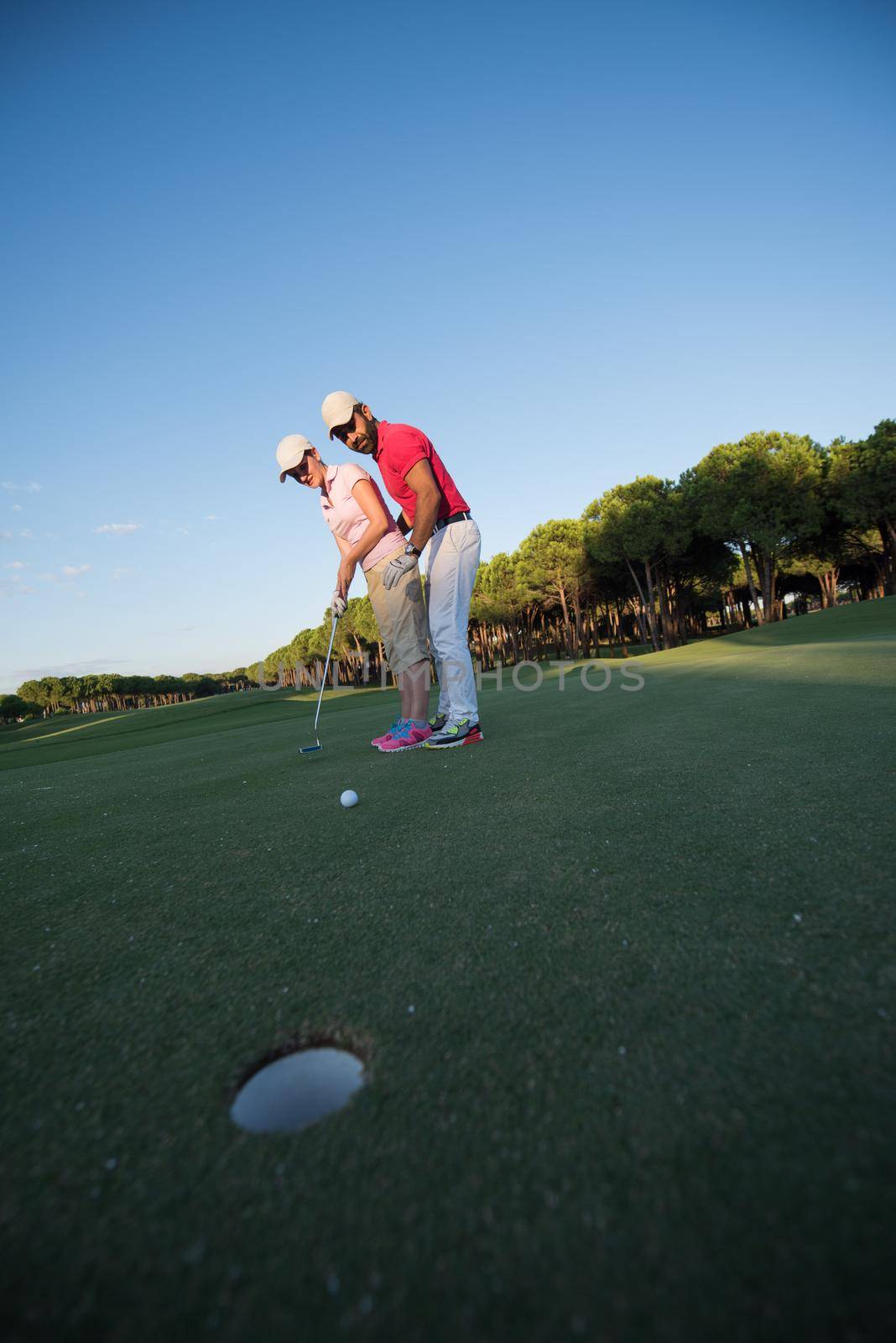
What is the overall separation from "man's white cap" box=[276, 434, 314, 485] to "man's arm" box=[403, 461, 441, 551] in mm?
1448

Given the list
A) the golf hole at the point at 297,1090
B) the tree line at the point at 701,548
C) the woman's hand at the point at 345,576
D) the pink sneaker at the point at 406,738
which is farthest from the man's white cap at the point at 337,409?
the tree line at the point at 701,548

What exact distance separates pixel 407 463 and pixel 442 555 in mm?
764

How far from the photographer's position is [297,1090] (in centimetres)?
108

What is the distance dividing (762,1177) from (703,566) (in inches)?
1669

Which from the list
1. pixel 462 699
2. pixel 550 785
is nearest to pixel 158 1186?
pixel 550 785

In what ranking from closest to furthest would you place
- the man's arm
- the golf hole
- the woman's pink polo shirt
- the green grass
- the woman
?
1. the green grass
2. the golf hole
3. the man's arm
4. the woman
5. the woman's pink polo shirt

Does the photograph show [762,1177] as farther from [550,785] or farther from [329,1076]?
[550,785]

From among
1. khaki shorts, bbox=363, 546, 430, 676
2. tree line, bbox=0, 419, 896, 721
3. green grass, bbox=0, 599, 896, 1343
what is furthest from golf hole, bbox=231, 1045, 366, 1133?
tree line, bbox=0, 419, 896, 721

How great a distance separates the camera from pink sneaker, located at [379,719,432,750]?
16.4 ft

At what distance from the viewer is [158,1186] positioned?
84 cm

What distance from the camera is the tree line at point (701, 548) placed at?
28.3 metres

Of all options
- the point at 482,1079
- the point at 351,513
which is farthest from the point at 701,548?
the point at 482,1079

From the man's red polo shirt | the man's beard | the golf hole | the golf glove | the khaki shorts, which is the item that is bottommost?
the golf hole

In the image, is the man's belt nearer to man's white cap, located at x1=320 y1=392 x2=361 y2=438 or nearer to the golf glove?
the golf glove
